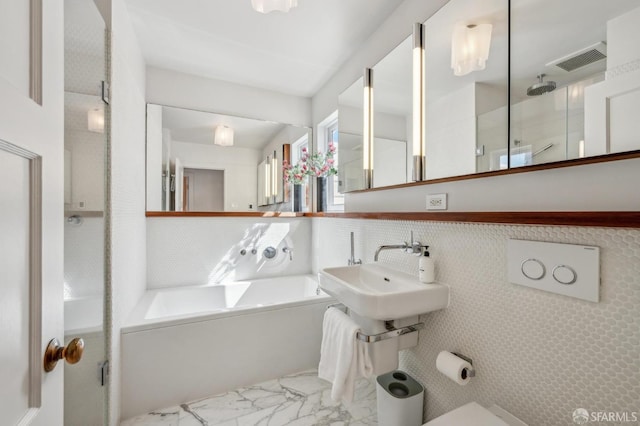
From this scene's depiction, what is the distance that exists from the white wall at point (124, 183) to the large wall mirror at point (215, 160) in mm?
200

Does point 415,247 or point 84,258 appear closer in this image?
point 84,258

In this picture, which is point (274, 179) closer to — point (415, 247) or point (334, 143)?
point (334, 143)

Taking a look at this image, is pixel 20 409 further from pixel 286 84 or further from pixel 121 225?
pixel 286 84

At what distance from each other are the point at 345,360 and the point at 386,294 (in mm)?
419

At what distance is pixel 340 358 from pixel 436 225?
820mm

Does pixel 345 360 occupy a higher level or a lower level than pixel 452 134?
lower

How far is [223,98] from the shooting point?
2.62 meters

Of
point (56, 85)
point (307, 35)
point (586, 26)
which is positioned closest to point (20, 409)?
point (56, 85)

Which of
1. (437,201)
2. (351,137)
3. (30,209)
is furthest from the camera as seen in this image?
(351,137)

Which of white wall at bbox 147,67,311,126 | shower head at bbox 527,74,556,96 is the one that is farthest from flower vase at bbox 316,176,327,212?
shower head at bbox 527,74,556,96

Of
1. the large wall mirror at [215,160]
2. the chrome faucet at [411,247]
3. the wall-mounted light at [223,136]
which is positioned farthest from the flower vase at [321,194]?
the chrome faucet at [411,247]

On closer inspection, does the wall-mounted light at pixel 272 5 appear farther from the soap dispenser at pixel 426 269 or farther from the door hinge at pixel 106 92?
the soap dispenser at pixel 426 269

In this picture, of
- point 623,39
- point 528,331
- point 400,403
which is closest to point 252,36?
point 623,39

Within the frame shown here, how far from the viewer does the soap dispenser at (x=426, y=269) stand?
132 cm
